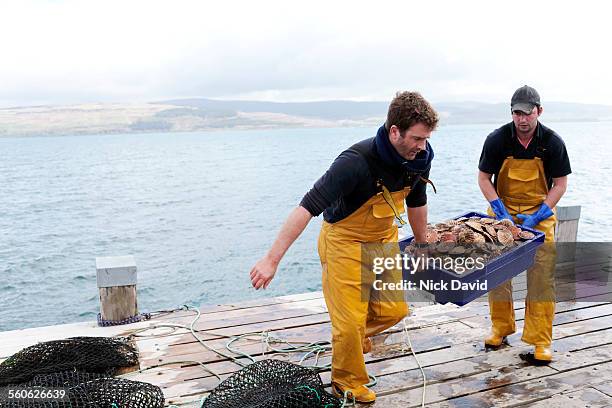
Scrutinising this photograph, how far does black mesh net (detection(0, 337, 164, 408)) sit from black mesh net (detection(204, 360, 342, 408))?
395 mm

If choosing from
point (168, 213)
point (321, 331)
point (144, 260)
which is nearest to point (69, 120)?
point (168, 213)

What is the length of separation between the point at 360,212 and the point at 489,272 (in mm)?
839

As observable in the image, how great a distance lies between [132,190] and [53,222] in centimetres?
1199

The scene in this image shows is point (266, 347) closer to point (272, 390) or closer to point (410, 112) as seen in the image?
point (272, 390)

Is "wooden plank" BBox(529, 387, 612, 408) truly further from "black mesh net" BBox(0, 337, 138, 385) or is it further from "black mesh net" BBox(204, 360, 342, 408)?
"black mesh net" BBox(0, 337, 138, 385)

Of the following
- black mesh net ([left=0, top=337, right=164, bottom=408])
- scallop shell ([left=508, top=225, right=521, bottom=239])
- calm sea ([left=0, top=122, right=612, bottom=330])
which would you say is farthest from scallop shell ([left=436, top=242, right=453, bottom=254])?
calm sea ([left=0, top=122, right=612, bottom=330])

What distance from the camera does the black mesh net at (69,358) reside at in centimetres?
365

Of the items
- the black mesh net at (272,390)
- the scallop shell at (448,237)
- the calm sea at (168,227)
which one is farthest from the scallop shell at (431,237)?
the calm sea at (168,227)

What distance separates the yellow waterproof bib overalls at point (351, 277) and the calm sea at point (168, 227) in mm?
11659

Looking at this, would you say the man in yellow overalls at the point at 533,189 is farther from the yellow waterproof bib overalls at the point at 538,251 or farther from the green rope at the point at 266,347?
the green rope at the point at 266,347

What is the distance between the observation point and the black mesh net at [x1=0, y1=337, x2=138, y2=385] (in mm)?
3652

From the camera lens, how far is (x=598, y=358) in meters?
4.06

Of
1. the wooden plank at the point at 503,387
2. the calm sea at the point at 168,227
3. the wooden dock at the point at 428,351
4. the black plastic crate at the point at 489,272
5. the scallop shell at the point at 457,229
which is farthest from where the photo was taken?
the calm sea at the point at 168,227

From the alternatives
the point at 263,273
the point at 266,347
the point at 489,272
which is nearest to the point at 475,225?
the point at 489,272
